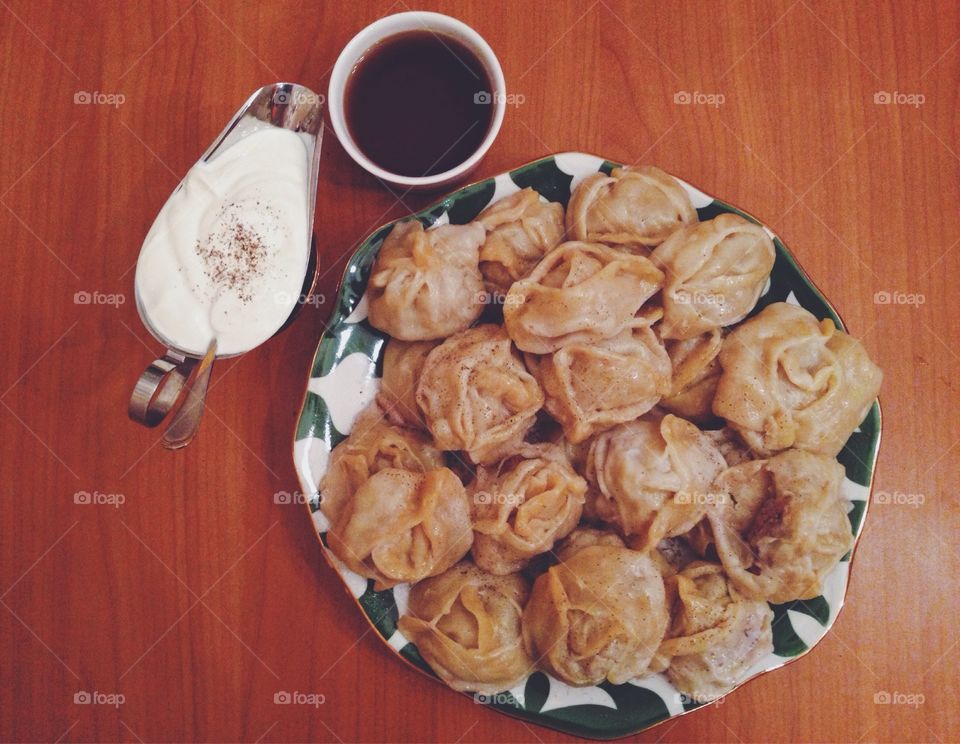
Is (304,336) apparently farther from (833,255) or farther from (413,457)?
(833,255)

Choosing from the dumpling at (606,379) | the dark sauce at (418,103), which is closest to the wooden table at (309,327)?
the dark sauce at (418,103)

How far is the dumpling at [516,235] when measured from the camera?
1675mm

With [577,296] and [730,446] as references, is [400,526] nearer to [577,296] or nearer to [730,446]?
[577,296]

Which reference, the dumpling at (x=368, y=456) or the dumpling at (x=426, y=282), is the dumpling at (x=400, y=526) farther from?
the dumpling at (x=426, y=282)

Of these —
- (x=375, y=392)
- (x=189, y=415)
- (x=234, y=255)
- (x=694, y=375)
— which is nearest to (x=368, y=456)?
(x=375, y=392)

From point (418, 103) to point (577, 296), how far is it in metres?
0.65

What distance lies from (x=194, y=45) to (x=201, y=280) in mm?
959

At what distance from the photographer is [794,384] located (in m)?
1.58

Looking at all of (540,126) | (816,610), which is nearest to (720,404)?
(816,610)

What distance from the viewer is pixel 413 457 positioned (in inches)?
66.3

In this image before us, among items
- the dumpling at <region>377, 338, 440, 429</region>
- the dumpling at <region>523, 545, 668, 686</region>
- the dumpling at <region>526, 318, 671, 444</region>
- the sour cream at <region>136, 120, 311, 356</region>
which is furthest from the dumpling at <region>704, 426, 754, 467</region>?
the sour cream at <region>136, 120, 311, 356</region>

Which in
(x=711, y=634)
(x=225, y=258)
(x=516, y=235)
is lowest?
(x=711, y=634)

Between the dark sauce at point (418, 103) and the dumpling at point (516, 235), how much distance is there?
0.17 meters

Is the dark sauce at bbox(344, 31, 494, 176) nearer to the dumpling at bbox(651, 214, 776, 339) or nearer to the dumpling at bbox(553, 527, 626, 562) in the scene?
the dumpling at bbox(651, 214, 776, 339)
